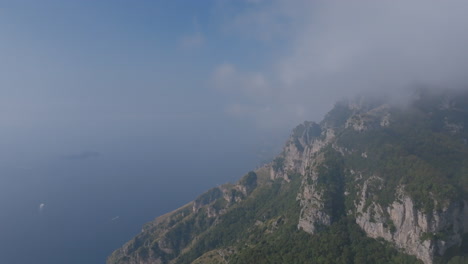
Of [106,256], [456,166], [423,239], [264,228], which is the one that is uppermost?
[456,166]

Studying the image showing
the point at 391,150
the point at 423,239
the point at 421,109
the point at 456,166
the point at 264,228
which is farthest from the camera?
the point at 421,109

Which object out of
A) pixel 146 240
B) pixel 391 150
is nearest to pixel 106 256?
pixel 146 240

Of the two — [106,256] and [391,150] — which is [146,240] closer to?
[106,256]

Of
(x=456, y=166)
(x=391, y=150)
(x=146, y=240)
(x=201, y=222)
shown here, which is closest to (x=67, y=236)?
Result: (x=146, y=240)

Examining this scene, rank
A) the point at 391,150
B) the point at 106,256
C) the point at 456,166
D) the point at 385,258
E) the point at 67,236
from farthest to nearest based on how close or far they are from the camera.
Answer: the point at 67,236, the point at 106,256, the point at 391,150, the point at 456,166, the point at 385,258

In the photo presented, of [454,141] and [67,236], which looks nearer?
[454,141]

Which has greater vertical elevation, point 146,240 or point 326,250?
point 326,250
